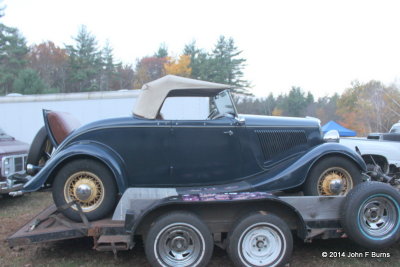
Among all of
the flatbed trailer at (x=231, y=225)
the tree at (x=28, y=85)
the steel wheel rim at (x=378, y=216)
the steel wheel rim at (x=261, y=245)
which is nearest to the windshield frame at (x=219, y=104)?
the flatbed trailer at (x=231, y=225)

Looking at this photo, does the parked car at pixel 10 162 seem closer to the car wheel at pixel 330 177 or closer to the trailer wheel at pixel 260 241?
the trailer wheel at pixel 260 241

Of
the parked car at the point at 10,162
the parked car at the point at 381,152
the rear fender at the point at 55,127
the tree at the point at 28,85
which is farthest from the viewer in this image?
the tree at the point at 28,85

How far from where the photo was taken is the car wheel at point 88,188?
4.17m

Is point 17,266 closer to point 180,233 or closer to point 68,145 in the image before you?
point 68,145

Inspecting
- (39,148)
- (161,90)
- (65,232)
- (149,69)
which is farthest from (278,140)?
(149,69)

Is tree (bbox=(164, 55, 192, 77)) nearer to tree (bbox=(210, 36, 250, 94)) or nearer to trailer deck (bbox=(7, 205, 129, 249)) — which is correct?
tree (bbox=(210, 36, 250, 94))

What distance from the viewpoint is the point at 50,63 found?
43.7 meters

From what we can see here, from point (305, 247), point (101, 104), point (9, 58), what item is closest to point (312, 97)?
point (9, 58)

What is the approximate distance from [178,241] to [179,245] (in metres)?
0.05

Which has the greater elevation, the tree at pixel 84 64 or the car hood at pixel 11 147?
the tree at pixel 84 64

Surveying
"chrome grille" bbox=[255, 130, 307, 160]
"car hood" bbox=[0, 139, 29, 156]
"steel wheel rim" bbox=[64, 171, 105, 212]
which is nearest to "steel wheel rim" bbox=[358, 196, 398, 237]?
"chrome grille" bbox=[255, 130, 307, 160]

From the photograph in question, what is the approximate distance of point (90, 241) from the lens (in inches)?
187

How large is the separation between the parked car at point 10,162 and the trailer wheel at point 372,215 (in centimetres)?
551

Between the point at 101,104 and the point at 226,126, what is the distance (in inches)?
298
